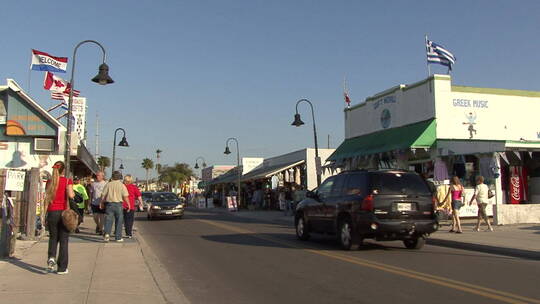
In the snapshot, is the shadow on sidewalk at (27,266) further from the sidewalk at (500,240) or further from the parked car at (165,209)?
the parked car at (165,209)

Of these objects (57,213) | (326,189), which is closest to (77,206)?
(57,213)

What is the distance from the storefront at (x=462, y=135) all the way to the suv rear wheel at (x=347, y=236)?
8434 mm

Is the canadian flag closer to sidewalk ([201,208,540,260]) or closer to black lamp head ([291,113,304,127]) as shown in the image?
black lamp head ([291,113,304,127])

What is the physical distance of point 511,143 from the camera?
1861 cm

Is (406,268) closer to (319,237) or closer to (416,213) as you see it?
(416,213)

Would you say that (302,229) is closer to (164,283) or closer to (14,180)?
(164,283)

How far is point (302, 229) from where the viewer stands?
580 inches

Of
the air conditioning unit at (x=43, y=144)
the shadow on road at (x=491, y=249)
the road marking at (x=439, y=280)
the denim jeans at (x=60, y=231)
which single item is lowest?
the road marking at (x=439, y=280)

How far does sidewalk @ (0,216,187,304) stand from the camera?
6859 mm

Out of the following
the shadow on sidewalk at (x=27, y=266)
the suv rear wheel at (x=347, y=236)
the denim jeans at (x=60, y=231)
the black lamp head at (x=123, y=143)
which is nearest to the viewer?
the denim jeans at (x=60, y=231)

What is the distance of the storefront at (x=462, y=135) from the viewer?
20.3 m

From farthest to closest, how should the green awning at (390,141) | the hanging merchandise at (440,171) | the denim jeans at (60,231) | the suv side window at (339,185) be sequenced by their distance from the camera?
the green awning at (390,141)
the hanging merchandise at (440,171)
the suv side window at (339,185)
the denim jeans at (60,231)

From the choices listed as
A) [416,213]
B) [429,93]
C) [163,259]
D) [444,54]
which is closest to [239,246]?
[163,259]

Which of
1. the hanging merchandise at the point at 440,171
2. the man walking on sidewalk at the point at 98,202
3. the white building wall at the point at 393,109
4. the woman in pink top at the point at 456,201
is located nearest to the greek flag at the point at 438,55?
the white building wall at the point at 393,109
